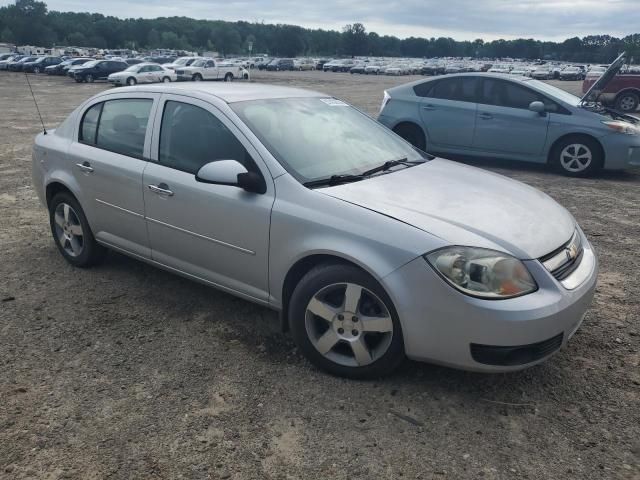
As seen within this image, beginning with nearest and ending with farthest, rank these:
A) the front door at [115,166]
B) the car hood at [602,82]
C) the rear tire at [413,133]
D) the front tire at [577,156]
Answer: the front door at [115,166]
the front tire at [577,156]
the car hood at [602,82]
the rear tire at [413,133]

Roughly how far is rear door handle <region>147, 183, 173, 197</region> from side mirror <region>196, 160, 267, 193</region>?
1.72ft

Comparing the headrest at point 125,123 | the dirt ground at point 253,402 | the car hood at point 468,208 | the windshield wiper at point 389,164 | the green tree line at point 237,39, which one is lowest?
the green tree line at point 237,39

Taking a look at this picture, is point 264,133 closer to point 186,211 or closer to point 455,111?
point 186,211

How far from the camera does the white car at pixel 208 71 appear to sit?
121 ft

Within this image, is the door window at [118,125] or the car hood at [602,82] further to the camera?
the car hood at [602,82]

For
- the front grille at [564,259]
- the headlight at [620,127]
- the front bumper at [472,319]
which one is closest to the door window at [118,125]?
the front bumper at [472,319]

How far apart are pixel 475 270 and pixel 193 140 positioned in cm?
208

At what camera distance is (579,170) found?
8570 mm

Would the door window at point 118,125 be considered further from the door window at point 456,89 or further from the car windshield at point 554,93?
the car windshield at point 554,93

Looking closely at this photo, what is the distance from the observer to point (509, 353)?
9.11ft

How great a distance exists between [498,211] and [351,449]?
1.55 meters

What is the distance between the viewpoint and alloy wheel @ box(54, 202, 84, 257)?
15.4 feet

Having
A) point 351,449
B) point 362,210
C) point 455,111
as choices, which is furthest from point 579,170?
point 351,449

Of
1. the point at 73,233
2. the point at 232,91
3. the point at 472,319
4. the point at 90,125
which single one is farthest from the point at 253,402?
the point at 90,125
